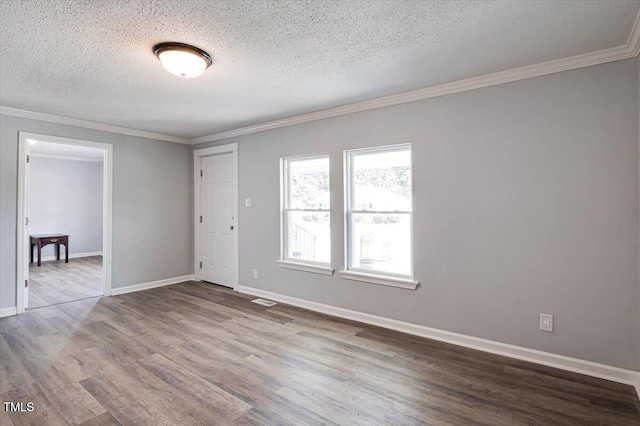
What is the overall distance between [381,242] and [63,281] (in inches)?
215

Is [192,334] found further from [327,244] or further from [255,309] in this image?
[327,244]

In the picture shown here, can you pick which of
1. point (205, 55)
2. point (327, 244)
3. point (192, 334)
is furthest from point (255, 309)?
point (205, 55)

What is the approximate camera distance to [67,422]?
78.2 inches

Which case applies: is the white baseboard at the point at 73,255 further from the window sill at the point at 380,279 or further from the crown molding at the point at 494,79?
the window sill at the point at 380,279

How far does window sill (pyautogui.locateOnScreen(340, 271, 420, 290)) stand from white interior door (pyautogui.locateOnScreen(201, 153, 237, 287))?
2058 mm

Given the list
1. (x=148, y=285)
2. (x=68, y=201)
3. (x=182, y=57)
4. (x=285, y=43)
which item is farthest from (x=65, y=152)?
(x=285, y=43)

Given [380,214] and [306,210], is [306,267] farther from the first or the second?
[380,214]

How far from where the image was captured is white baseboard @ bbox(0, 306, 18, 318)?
3852 millimetres

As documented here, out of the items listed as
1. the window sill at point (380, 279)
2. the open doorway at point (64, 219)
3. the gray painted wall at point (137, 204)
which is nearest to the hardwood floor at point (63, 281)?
the open doorway at point (64, 219)

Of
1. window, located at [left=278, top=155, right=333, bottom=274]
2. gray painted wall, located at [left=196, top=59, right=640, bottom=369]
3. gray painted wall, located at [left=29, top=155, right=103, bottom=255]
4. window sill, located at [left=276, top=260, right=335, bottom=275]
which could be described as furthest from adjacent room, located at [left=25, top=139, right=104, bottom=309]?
gray painted wall, located at [left=196, top=59, right=640, bottom=369]

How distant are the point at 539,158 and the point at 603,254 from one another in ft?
2.77

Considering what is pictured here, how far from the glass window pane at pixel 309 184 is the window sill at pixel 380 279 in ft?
2.82

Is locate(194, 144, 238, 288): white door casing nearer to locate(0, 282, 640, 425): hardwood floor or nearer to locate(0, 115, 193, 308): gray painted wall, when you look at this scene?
locate(0, 115, 193, 308): gray painted wall

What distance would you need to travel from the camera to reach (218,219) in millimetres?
5418
